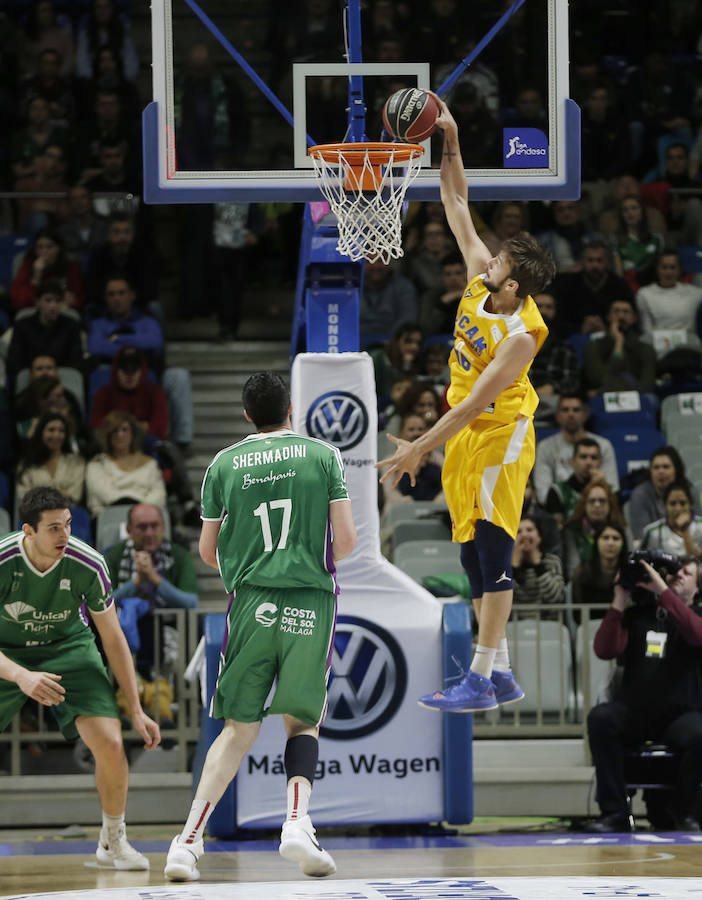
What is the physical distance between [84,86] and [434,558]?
625 centimetres

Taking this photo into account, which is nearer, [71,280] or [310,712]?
[310,712]

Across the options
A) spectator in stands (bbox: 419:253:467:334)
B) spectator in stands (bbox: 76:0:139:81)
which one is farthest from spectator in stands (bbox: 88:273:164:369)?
spectator in stands (bbox: 76:0:139:81)

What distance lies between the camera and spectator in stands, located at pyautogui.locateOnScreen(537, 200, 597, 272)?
13.8m

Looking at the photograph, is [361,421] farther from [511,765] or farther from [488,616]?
[511,765]

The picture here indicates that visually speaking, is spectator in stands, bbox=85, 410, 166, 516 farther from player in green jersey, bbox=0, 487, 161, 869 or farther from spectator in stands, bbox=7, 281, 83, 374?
player in green jersey, bbox=0, 487, 161, 869

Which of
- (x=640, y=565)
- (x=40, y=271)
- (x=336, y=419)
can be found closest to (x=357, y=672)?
(x=336, y=419)

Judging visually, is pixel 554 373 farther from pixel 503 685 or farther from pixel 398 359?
pixel 503 685

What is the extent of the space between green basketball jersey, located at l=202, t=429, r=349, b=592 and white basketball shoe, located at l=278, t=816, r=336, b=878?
954mm

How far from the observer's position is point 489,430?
6.87 metres

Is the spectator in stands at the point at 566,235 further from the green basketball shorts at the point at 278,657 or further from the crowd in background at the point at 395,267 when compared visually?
the green basketball shorts at the point at 278,657

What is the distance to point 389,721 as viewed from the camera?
880 centimetres

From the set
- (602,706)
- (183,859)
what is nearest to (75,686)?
(183,859)

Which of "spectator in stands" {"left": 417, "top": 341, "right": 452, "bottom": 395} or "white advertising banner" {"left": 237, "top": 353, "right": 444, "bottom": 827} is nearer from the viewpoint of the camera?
"white advertising banner" {"left": 237, "top": 353, "right": 444, "bottom": 827}

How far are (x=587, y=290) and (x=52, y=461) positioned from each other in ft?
15.5
